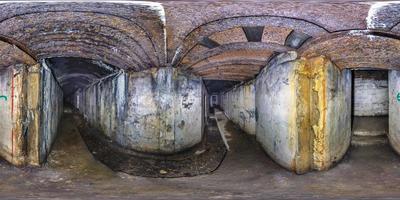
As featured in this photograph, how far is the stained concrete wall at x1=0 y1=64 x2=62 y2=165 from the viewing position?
682 cm

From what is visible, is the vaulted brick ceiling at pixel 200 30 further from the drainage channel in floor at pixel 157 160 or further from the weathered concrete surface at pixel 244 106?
the weathered concrete surface at pixel 244 106

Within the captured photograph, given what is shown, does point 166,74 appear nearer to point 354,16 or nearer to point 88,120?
point 354,16

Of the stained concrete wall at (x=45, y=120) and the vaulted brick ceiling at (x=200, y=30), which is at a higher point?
the vaulted brick ceiling at (x=200, y=30)

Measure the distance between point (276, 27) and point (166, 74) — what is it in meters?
3.27

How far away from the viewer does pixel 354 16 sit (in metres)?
4.61

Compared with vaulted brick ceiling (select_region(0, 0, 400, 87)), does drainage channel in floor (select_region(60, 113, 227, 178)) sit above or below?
below

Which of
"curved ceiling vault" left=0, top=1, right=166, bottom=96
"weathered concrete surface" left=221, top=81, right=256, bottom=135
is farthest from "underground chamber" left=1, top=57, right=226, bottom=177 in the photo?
"weathered concrete surface" left=221, top=81, right=256, bottom=135

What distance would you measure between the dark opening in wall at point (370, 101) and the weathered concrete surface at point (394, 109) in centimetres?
76

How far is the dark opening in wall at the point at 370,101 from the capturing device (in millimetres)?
8878

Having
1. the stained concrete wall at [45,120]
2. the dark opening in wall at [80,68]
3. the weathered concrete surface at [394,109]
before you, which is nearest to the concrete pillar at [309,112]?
the weathered concrete surface at [394,109]

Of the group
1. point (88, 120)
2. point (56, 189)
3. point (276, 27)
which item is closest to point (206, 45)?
point (276, 27)

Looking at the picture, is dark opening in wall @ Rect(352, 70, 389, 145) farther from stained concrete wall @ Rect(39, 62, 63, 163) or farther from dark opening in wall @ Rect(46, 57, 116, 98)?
stained concrete wall @ Rect(39, 62, 63, 163)

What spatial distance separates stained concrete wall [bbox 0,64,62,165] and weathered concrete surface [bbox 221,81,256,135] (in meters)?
5.70

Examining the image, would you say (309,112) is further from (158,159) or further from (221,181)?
(158,159)
